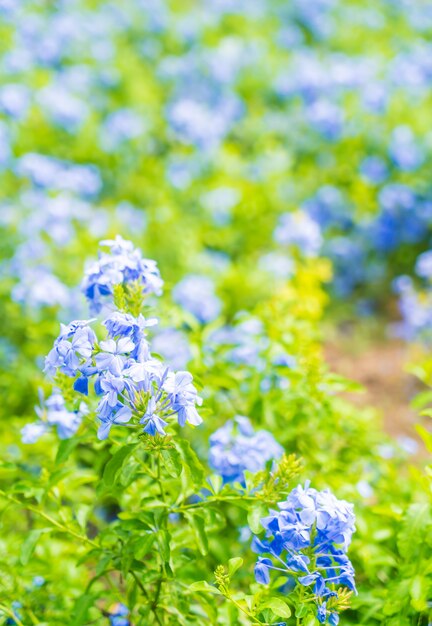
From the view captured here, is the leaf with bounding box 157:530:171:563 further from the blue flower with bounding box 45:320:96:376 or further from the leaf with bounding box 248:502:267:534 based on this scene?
the blue flower with bounding box 45:320:96:376

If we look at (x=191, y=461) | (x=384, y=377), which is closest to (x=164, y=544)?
(x=191, y=461)

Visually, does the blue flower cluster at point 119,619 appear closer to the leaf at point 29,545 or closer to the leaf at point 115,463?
the leaf at point 29,545

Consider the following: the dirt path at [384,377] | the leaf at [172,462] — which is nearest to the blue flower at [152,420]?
the leaf at [172,462]

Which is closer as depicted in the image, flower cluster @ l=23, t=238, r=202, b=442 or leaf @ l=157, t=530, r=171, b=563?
flower cluster @ l=23, t=238, r=202, b=442

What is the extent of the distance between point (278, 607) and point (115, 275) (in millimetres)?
796

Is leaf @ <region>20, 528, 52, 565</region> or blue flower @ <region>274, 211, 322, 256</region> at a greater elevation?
blue flower @ <region>274, 211, 322, 256</region>

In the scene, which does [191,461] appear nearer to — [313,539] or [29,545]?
[313,539]

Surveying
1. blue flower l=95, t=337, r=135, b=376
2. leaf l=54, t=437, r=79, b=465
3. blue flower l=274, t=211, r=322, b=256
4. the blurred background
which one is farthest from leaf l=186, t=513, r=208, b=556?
blue flower l=274, t=211, r=322, b=256

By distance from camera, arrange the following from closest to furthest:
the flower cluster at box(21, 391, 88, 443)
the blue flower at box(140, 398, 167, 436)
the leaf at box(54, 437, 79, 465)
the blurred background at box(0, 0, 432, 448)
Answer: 1. the blue flower at box(140, 398, 167, 436)
2. the leaf at box(54, 437, 79, 465)
3. the flower cluster at box(21, 391, 88, 443)
4. the blurred background at box(0, 0, 432, 448)

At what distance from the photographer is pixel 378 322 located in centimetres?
408

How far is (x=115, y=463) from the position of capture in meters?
1.54

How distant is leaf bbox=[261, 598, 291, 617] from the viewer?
1.46m

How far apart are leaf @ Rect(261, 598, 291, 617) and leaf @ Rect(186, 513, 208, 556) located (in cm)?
20

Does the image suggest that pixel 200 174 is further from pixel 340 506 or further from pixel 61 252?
pixel 340 506
